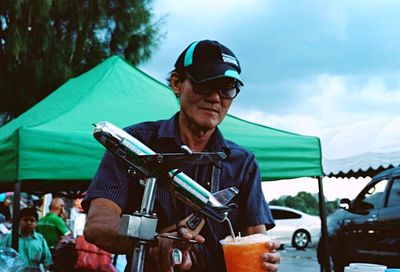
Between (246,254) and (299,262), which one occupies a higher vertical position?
(246,254)

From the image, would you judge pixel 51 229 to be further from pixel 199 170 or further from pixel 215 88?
pixel 215 88

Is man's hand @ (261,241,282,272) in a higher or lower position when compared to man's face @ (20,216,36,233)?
lower

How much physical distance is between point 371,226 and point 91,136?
5608mm

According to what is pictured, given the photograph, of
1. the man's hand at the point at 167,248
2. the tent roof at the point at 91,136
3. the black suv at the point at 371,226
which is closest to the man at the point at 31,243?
the tent roof at the point at 91,136

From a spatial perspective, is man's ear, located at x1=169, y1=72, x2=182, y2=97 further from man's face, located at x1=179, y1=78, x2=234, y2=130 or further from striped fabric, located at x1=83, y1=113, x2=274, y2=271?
striped fabric, located at x1=83, y1=113, x2=274, y2=271

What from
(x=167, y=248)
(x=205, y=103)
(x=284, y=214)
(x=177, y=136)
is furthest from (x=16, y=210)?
(x=284, y=214)

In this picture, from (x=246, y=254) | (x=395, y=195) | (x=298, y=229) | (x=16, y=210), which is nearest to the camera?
(x=246, y=254)

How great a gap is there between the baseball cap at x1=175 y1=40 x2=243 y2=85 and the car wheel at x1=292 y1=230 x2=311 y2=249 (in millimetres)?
18370

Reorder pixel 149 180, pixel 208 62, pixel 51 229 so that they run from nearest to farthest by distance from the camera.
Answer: pixel 149 180 < pixel 208 62 < pixel 51 229

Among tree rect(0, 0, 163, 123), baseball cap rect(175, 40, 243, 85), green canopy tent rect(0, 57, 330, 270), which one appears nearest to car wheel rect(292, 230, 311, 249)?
tree rect(0, 0, 163, 123)

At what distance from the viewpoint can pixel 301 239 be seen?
1934 cm

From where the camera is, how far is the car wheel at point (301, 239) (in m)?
19.2

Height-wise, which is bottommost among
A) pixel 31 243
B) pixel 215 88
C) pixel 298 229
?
pixel 31 243

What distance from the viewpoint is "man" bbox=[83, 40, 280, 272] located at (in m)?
1.48
